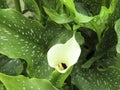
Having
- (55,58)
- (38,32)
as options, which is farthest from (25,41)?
(55,58)

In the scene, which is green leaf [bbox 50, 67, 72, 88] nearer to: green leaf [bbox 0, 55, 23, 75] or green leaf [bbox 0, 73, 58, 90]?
green leaf [bbox 0, 73, 58, 90]

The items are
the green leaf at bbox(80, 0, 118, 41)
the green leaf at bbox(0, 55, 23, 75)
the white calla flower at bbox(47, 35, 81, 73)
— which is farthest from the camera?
the green leaf at bbox(0, 55, 23, 75)

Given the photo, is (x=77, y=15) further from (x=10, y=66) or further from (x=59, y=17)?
(x=10, y=66)

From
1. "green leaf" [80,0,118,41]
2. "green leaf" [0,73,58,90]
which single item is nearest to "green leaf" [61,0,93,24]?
"green leaf" [80,0,118,41]

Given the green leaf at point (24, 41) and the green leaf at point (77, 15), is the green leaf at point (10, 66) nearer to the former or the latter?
the green leaf at point (24, 41)

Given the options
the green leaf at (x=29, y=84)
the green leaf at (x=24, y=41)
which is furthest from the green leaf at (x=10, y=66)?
the green leaf at (x=29, y=84)

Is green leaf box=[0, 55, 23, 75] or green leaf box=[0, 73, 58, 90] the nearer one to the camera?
green leaf box=[0, 73, 58, 90]

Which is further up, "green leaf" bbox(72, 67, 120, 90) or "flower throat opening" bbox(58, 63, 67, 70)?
"flower throat opening" bbox(58, 63, 67, 70)
